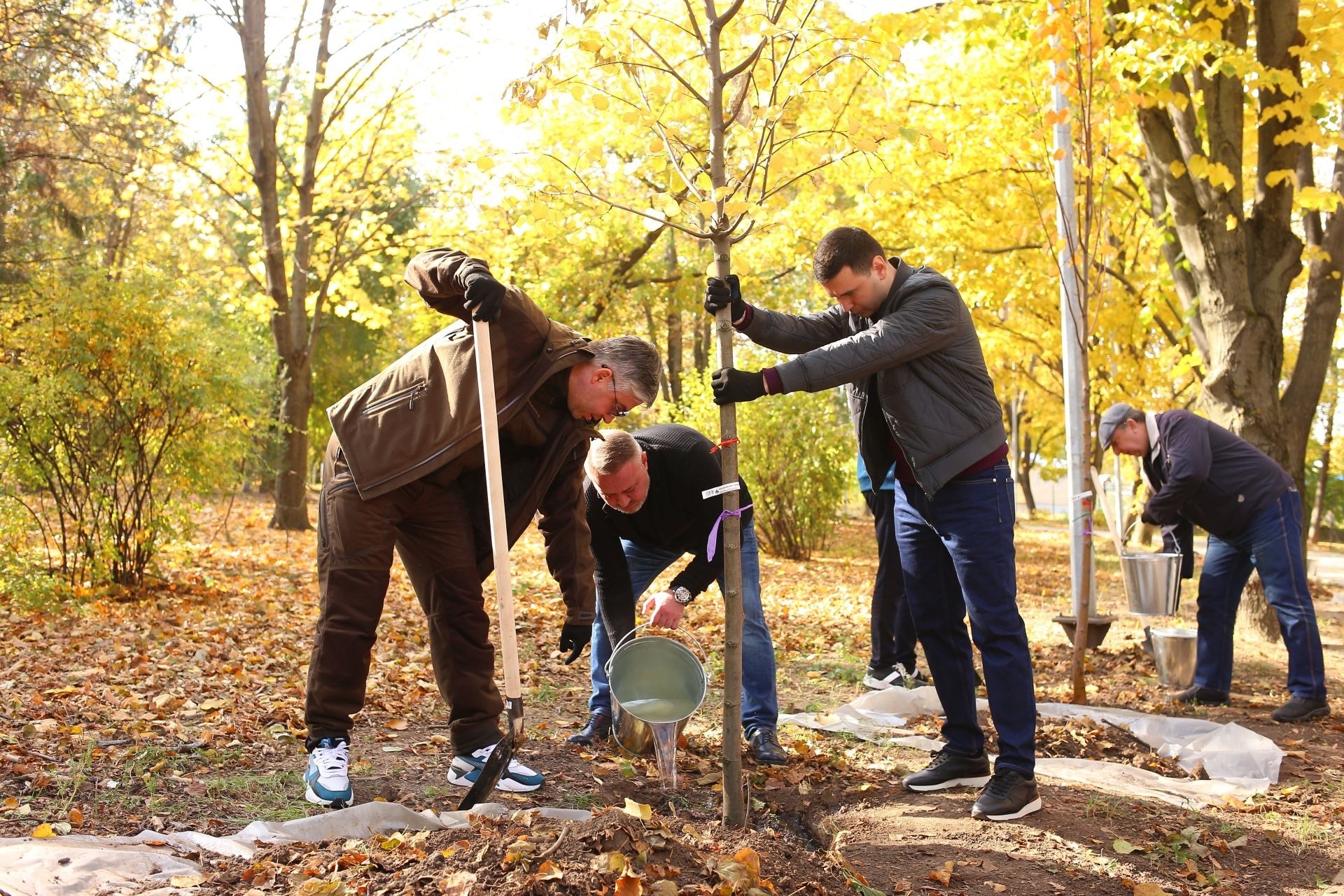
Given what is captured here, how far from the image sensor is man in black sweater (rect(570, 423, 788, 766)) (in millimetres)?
3875

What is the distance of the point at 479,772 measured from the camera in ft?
12.1

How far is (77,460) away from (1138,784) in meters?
6.85

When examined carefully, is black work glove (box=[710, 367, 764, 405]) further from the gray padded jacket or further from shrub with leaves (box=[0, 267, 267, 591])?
shrub with leaves (box=[0, 267, 267, 591])

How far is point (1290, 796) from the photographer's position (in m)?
3.96

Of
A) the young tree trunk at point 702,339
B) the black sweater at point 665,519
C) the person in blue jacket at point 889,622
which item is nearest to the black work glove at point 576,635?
the black sweater at point 665,519

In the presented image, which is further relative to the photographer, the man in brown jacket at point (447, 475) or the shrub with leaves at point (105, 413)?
the shrub with leaves at point (105, 413)

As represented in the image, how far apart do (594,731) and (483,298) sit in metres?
2.05

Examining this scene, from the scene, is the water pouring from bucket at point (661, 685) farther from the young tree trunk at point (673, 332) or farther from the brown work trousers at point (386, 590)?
the young tree trunk at point (673, 332)

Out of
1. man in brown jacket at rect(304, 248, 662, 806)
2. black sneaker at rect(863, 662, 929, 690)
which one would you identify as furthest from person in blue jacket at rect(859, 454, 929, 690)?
man in brown jacket at rect(304, 248, 662, 806)

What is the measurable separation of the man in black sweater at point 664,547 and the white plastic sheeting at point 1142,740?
61cm

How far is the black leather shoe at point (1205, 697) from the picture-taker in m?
5.54

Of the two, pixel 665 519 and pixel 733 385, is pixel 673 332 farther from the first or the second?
pixel 733 385

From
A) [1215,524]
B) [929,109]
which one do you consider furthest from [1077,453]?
[929,109]

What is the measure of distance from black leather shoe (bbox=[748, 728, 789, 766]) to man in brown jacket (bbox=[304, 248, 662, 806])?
0.86 meters
